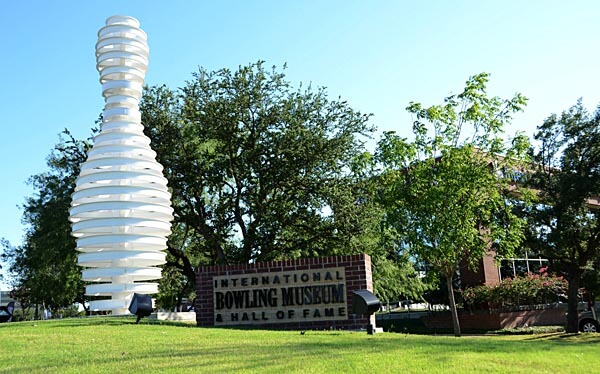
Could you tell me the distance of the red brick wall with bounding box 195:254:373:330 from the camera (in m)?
16.3

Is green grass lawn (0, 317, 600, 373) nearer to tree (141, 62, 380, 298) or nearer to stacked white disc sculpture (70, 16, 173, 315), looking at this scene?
stacked white disc sculpture (70, 16, 173, 315)

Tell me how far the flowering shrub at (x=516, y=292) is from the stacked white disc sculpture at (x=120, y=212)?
2220cm

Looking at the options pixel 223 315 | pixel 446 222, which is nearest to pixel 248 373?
pixel 223 315

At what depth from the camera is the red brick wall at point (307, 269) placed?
Result: 1633cm

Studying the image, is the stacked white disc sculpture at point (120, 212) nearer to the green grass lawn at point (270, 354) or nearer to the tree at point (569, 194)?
the green grass lawn at point (270, 354)

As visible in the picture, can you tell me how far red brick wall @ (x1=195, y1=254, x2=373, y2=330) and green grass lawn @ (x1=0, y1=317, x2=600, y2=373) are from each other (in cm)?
379

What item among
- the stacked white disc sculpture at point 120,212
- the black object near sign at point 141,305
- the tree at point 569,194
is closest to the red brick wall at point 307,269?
the stacked white disc sculpture at point 120,212

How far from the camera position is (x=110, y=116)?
20000 mm

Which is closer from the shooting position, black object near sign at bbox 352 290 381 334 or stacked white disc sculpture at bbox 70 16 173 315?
black object near sign at bbox 352 290 381 334

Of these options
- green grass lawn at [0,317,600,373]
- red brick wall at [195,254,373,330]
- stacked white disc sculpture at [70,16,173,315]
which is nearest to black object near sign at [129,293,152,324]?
red brick wall at [195,254,373,330]

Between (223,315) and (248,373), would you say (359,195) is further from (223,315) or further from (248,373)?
(248,373)

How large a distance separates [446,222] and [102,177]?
11504 millimetres

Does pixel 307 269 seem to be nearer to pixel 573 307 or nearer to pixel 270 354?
pixel 270 354

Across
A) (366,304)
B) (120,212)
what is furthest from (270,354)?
(120,212)
